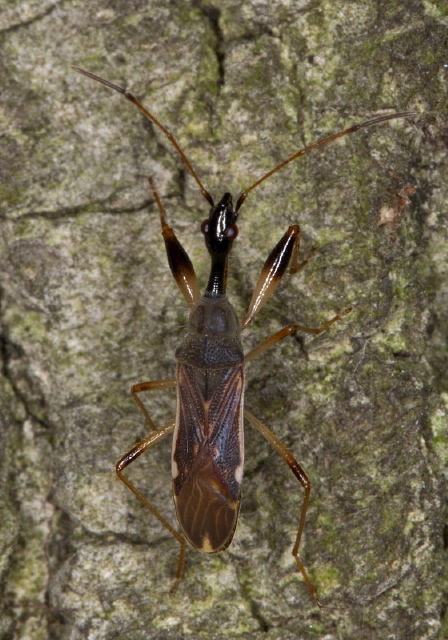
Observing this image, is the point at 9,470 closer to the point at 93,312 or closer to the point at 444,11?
the point at 93,312

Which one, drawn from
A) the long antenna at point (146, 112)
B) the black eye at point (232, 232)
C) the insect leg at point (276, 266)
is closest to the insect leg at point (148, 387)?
the insect leg at point (276, 266)

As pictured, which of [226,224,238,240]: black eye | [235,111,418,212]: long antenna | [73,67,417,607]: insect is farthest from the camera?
[226,224,238,240]: black eye

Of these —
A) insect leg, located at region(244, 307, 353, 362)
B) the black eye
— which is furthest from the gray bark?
the black eye

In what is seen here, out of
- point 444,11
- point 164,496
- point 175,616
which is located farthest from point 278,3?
point 175,616

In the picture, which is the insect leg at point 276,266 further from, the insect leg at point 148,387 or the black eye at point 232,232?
the insect leg at point 148,387

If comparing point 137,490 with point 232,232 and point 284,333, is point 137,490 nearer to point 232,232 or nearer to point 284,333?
point 284,333

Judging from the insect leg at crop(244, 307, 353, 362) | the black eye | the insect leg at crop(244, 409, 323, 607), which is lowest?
the insect leg at crop(244, 409, 323, 607)

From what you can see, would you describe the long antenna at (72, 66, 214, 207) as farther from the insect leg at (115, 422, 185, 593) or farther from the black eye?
the insect leg at (115, 422, 185, 593)
